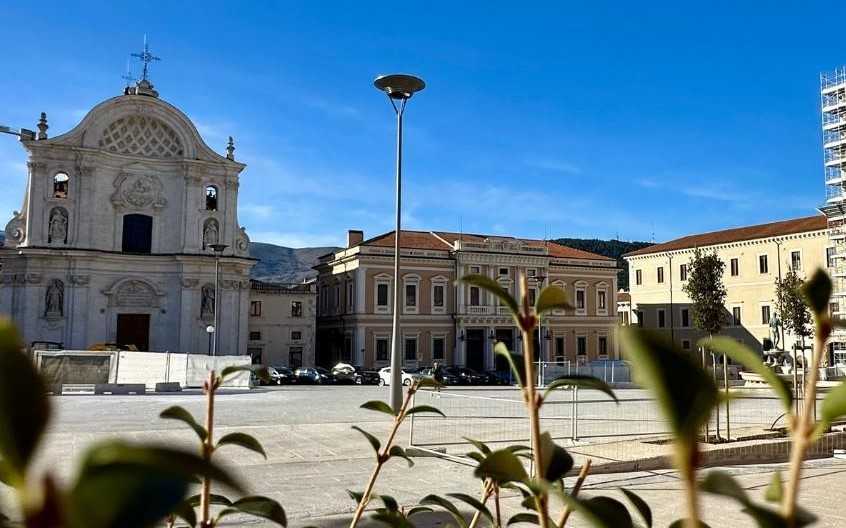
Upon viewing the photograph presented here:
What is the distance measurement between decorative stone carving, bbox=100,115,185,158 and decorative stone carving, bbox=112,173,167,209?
1540 mm

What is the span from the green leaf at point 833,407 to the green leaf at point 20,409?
2.87ft

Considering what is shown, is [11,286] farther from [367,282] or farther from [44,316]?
[367,282]

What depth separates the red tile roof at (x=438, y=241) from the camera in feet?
157

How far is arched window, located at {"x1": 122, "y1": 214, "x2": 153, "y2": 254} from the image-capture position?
41.4 meters


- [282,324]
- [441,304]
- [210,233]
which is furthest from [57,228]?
[441,304]

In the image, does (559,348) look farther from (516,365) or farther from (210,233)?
(516,365)

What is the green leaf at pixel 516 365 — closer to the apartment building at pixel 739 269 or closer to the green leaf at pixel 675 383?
the green leaf at pixel 675 383

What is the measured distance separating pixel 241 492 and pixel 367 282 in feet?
148

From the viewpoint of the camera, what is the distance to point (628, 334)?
0.71 m

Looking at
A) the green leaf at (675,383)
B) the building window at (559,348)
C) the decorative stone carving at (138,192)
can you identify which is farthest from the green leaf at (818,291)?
the building window at (559,348)

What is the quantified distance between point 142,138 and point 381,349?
20.4 m

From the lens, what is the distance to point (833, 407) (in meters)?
0.86

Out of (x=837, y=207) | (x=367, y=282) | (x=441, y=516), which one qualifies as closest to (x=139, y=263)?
(x=367, y=282)

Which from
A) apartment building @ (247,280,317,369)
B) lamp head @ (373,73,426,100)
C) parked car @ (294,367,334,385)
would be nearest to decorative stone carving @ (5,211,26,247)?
apartment building @ (247,280,317,369)
